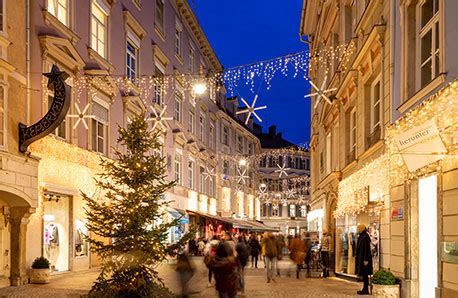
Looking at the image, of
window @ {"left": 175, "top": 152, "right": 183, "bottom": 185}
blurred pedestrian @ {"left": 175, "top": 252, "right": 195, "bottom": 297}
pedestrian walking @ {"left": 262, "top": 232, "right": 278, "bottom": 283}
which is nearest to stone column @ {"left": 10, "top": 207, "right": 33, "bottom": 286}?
blurred pedestrian @ {"left": 175, "top": 252, "right": 195, "bottom": 297}

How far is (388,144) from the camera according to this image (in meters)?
15.0

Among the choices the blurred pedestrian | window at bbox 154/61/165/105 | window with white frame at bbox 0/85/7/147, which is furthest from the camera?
window at bbox 154/61/165/105

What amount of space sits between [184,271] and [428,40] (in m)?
7.06

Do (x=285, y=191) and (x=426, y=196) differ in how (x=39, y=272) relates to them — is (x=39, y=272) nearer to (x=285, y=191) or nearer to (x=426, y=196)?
(x=426, y=196)

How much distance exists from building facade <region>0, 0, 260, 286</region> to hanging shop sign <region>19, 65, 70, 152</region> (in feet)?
0.99

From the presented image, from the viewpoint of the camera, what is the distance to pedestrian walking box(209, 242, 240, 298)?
11602 mm

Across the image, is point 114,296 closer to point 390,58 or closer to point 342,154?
point 390,58

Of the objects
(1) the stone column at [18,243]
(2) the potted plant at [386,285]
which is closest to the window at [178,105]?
(1) the stone column at [18,243]

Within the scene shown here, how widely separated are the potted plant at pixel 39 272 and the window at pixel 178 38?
22391mm

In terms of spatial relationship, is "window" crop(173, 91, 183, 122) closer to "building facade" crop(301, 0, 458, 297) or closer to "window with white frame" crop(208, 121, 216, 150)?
"window with white frame" crop(208, 121, 216, 150)

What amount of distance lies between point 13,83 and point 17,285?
5757 mm

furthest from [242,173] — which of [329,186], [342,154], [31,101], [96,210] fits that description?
[96,210]

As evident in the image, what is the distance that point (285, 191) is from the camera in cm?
8694

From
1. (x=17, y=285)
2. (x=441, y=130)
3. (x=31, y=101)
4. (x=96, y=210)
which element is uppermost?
(x=31, y=101)
